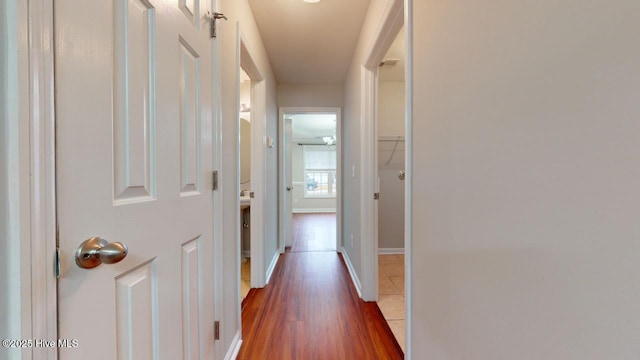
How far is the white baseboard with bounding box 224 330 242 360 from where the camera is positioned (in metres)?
1.48

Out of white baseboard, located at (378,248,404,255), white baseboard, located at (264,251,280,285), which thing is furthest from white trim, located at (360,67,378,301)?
white baseboard, located at (378,248,404,255)

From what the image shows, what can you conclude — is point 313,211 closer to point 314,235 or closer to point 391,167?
point 314,235

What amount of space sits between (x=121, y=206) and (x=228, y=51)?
1210mm

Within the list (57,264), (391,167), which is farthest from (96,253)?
(391,167)

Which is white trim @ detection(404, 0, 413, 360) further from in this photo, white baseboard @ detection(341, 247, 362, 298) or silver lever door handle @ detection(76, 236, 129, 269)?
white baseboard @ detection(341, 247, 362, 298)

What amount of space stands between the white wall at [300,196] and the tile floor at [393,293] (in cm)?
462

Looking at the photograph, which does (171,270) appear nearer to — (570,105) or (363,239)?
(570,105)

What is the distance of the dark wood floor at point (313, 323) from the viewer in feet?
5.37

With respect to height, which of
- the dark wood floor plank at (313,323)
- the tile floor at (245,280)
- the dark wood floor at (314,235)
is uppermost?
the dark wood floor plank at (313,323)

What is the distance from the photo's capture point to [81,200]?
22.6 inches

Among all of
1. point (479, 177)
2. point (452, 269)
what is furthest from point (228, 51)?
point (452, 269)

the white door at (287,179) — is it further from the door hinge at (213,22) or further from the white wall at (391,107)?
the door hinge at (213,22)

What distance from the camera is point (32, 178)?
18.9 inches

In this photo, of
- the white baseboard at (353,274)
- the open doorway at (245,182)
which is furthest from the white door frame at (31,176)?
the open doorway at (245,182)
